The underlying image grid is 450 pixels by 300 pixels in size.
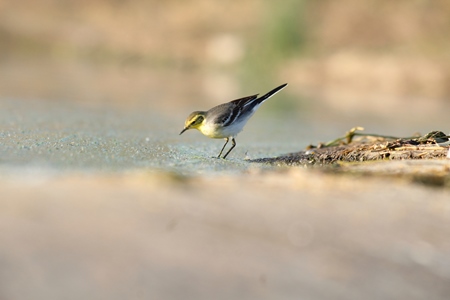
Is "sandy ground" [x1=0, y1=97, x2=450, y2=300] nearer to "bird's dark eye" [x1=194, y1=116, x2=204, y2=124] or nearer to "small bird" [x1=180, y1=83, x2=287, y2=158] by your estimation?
"small bird" [x1=180, y1=83, x2=287, y2=158]

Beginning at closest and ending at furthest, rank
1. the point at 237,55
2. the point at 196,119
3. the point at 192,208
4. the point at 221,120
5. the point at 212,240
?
1. the point at 212,240
2. the point at 192,208
3. the point at 221,120
4. the point at 196,119
5. the point at 237,55

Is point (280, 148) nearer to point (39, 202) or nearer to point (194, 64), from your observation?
point (39, 202)

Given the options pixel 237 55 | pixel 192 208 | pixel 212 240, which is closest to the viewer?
pixel 212 240

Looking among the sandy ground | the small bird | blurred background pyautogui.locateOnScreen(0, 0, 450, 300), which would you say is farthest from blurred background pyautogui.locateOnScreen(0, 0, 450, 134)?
the sandy ground

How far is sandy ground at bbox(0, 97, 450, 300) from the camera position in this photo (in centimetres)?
280

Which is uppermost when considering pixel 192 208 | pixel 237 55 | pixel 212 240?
pixel 237 55

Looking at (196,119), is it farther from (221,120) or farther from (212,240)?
(212,240)

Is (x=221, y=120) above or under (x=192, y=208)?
above

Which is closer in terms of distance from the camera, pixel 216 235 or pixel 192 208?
pixel 216 235

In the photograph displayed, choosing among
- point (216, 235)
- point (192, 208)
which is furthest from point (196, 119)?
point (216, 235)

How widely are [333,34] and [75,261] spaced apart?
77.4ft

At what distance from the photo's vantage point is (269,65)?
2456 centimetres

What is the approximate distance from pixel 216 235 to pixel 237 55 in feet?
79.0

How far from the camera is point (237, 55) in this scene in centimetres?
2705
